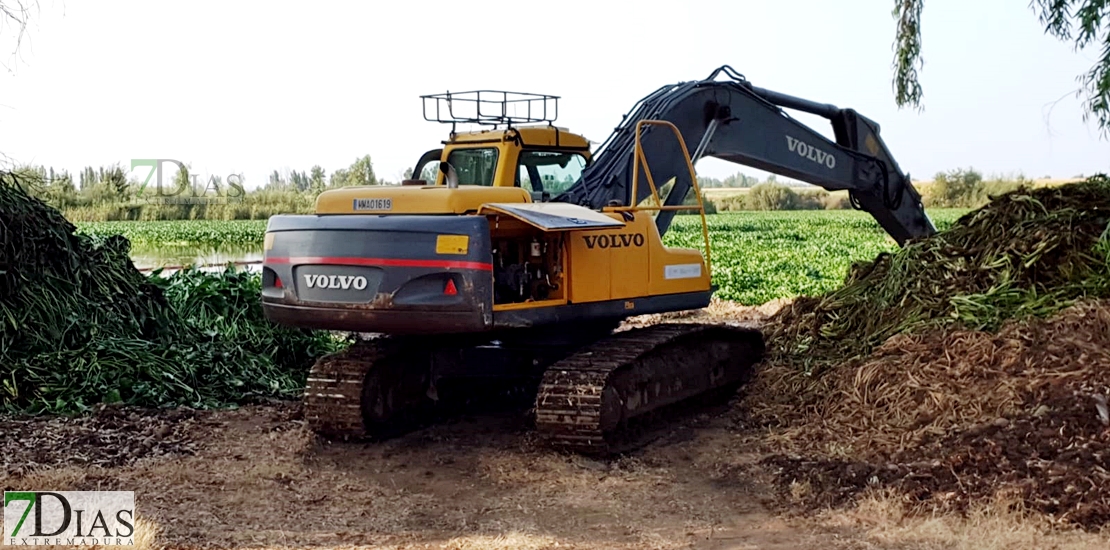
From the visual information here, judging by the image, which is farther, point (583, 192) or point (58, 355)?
point (58, 355)

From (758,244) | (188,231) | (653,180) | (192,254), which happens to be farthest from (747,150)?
(188,231)

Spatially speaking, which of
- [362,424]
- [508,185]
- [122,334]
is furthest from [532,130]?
[122,334]

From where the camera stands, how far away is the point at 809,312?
1077cm

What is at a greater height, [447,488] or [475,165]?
[475,165]

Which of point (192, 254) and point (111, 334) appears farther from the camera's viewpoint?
point (192, 254)

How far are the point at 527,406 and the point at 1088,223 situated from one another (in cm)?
477

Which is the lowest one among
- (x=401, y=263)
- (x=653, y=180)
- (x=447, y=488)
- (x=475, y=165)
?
(x=447, y=488)

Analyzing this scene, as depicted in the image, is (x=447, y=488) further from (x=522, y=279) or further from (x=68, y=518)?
(x=68, y=518)

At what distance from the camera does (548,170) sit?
29.3 feet

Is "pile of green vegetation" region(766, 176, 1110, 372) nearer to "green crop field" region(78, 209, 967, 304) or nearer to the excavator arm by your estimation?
the excavator arm

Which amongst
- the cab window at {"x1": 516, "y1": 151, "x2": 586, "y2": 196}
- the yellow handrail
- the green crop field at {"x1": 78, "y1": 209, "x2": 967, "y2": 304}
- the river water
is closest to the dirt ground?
the yellow handrail

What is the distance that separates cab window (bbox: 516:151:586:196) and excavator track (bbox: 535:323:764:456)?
133 centimetres

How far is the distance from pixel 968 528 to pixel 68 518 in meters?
4.89

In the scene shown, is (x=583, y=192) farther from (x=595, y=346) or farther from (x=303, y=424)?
(x=303, y=424)
